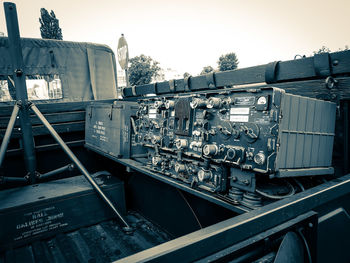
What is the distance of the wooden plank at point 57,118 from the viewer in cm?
371

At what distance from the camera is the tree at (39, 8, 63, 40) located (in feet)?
84.0

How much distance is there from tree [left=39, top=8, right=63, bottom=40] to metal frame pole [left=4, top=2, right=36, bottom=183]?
26721 millimetres

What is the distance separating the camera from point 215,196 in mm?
1879

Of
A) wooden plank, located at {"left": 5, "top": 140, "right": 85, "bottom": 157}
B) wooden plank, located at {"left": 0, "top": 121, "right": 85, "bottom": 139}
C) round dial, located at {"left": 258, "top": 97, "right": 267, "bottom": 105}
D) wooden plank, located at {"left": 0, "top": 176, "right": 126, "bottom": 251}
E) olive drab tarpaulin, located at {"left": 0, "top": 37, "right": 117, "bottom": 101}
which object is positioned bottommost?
wooden plank, located at {"left": 0, "top": 176, "right": 126, "bottom": 251}

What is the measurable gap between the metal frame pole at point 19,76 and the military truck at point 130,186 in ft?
0.04

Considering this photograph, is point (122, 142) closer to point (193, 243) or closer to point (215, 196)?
point (215, 196)

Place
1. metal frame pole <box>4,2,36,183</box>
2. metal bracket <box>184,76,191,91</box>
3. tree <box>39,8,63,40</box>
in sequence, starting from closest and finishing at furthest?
metal frame pole <box>4,2,36,183</box>
metal bracket <box>184,76,191,91</box>
tree <box>39,8,63,40</box>

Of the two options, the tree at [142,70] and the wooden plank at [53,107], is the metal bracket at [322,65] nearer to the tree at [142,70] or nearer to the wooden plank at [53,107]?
the wooden plank at [53,107]

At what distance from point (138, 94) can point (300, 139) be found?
3.45 meters

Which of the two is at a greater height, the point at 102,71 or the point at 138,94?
the point at 102,71

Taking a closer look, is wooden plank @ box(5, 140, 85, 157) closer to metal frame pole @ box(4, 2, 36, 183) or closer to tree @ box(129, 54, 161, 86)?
metal frame pole @ box(4, 2, 36, 183)

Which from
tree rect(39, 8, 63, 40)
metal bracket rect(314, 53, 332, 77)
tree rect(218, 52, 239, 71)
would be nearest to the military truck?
metal bracket rect(314, 53, 332, 77)

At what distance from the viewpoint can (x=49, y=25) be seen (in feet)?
85.5

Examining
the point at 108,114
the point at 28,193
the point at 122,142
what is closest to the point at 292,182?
the point at 122,142
